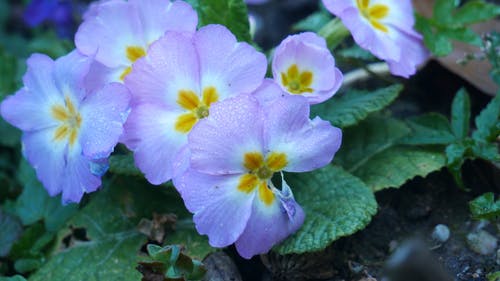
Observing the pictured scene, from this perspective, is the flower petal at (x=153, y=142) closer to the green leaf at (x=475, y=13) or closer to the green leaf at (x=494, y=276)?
the green leaf at (x=494, y=276)

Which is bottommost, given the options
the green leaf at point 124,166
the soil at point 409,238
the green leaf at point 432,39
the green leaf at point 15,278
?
the green leaf at point 15,278

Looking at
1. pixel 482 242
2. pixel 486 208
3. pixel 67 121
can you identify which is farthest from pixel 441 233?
pixel 67 121

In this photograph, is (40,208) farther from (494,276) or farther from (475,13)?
(475,13)

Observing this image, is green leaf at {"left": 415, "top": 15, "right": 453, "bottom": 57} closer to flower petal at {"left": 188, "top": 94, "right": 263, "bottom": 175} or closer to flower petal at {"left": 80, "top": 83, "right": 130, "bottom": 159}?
flower petal at {"left": 188, "top": 94, "right": 263, "bottom": 175}

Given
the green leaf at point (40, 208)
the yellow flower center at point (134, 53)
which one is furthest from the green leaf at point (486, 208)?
the green leaf at point (40, 208)

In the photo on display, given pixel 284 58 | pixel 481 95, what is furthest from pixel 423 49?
pixel 284 58
